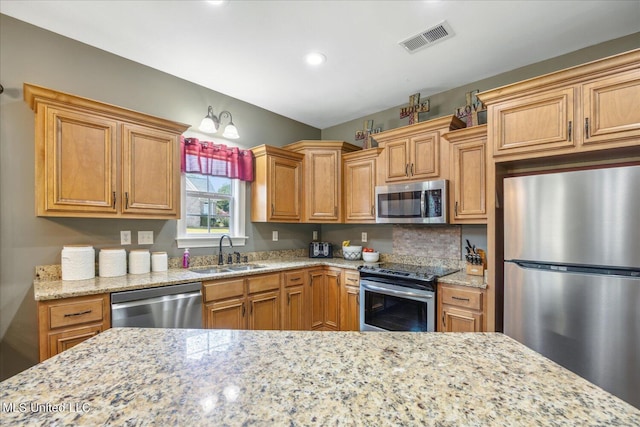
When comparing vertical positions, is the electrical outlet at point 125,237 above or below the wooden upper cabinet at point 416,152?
below

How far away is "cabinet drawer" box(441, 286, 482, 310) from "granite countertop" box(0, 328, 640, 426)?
155 cm

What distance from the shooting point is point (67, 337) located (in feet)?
6.15

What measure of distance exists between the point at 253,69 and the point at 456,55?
6.06ft

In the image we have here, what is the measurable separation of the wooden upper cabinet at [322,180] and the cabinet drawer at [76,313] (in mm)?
2256

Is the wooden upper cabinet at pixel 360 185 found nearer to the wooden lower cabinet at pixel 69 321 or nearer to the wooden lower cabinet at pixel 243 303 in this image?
the wooden lower cabinet at pixel 243 303

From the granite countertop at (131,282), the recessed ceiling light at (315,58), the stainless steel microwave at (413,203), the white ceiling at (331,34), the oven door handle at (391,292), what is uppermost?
the white ceiling at (331,34)

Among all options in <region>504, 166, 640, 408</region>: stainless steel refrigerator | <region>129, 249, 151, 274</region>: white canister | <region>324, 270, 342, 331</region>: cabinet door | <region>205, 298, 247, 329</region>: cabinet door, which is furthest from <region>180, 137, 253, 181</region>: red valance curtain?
<region>504, 166, 640, 408</region>: stainless steel refrigerator

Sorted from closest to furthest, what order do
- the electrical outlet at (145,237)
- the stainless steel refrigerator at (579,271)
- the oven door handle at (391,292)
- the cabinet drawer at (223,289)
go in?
1. the stainless steel refrigerator at (579,271)
2. the cabinet drawer at (223,289)
3. the oven door handle at (391,292)
4. the electrical outlet at (145,237)

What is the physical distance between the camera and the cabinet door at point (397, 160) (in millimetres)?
3174

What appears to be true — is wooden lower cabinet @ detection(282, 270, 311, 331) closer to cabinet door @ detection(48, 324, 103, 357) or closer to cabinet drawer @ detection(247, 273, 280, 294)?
cabinet drawer @ detection(247, 273, 280, 294)

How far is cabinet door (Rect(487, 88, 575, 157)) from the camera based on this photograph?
2.05m

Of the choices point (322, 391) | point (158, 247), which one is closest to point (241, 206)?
point (158, 247)

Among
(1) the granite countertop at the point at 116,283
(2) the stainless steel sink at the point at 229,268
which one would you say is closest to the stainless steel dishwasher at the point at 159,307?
(1) the granite countertop at the point at 116,283

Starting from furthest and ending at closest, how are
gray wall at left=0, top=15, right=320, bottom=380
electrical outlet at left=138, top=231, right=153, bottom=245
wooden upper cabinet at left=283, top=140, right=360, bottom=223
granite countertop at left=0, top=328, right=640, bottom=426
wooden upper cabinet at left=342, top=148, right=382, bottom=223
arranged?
wooden upper cabinet at left=283, top=140, right=360, bottom=223 → wooden upper cabinet at left=342, top=148, right=382, bottom=223 → electrical outlet at left=138, top=231, right=153, bottom=245 → gray wall at left=0, top=15, right=320, bottom=380 → granite countertop at left=0, top=328, right=640, bottom=426
